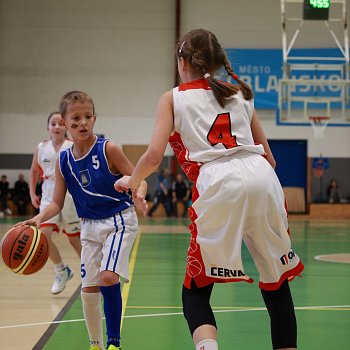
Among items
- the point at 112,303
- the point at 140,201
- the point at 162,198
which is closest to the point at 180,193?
the point at 162,198

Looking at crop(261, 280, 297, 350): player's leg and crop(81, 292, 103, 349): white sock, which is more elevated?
crop(261, 280, 297, 350): player's leg

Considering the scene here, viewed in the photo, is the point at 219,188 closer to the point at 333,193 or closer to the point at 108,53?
the point at 333,193

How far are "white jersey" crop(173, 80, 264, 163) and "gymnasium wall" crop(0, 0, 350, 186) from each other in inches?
800

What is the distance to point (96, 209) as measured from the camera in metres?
4.36

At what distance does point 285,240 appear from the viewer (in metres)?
3.01

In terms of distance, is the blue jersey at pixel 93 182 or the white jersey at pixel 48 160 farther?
the white jersey at pixel 48 160

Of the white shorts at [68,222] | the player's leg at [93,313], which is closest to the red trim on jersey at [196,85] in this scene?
the player's leg at [93,313]

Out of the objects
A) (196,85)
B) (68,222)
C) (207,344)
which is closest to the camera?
(207,344)

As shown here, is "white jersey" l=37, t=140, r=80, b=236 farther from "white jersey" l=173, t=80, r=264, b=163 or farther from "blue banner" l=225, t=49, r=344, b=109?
"blue banner" l=225, t=49, r=344, b=109

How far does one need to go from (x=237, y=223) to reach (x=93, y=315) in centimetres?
165

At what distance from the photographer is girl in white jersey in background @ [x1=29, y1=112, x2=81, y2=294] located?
6973 mm

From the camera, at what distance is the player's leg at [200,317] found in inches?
115

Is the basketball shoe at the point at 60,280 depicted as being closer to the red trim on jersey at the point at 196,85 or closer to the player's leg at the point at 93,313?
the player's leg at the point at 93,313

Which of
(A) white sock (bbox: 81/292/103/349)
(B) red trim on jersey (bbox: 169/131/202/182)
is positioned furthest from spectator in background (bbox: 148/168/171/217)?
(B) red trim on jersey (bbox: 169/131/202/182)
